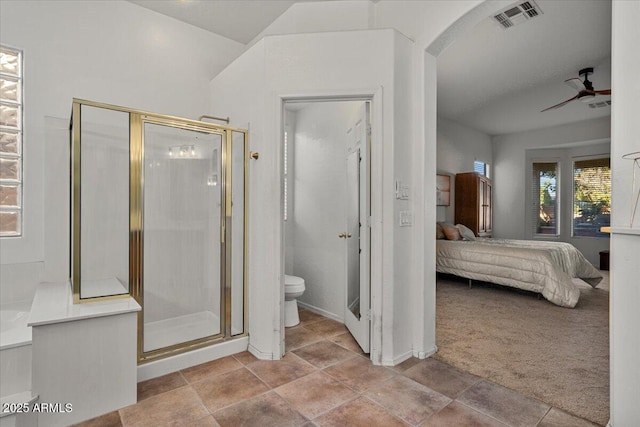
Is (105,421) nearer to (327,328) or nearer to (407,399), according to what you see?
(407,399)

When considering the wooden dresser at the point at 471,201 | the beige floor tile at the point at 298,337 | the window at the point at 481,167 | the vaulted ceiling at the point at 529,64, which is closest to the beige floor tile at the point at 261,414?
the beige floor tile at the point at 298,337

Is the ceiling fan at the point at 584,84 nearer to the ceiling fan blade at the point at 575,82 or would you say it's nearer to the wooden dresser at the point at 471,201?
the ceiling fan blade at the point at 575,82

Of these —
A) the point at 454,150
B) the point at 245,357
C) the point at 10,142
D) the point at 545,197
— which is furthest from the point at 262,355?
the point at 545,197

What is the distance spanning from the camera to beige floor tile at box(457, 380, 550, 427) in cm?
187

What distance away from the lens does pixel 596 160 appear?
6.89 m

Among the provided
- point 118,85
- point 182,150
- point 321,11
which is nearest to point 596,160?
point 321,11

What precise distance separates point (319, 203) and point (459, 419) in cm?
244

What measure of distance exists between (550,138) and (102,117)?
7898mm

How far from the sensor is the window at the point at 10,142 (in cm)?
250

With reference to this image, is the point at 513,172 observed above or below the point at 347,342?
above

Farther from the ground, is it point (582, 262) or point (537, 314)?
point (582, 262)

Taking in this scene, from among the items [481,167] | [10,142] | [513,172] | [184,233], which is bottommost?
[184,233]

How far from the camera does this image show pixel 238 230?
2822mm

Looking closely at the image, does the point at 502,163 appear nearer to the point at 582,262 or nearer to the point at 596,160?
the point at 596,160
